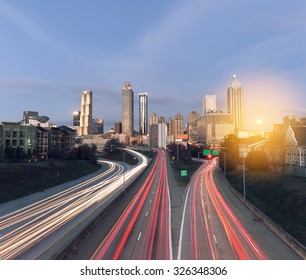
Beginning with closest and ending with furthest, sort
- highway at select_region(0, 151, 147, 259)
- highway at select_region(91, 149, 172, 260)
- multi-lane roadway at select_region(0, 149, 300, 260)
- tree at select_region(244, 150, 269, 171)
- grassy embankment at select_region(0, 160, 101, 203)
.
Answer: highway at select_region(91, 149, 172, 260), multi-lane roadway at select_region(0, 149, 300, 260), highway at select_region(0, 151, 147, 259), grassy embankment at select_region(0, 160, 101, 203), tree at select_region(244, 150, 269, 171)

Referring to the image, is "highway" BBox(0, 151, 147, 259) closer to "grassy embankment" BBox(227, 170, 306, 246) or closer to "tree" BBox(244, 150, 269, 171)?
"grassy embankment" BBox(227, 170, 306, 246)

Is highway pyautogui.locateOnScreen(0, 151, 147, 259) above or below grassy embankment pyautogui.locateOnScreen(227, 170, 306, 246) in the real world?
below

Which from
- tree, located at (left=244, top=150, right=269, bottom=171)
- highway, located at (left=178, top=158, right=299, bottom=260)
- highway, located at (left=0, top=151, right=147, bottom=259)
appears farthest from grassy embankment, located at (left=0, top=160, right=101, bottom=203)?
tree, located at (left=244, top=150, right=269, bottom=171)

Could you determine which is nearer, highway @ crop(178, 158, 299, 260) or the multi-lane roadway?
highway @ crop(178, 158, 299, 260)

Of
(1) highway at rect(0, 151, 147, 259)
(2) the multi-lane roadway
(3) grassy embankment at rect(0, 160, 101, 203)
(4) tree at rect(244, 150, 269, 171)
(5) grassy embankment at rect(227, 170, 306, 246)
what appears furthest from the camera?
(4) tree at rect(244, 150, 269, 171)

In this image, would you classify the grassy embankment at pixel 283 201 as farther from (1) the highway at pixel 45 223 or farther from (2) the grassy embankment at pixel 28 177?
(2) the grassy embankment at pixel 28 177
